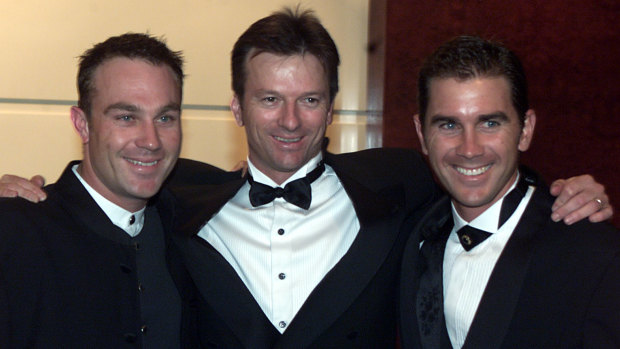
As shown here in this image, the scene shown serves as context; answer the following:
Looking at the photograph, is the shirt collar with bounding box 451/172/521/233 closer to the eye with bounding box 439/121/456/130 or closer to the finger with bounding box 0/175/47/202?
the eye with bounding box 439/121/456/130

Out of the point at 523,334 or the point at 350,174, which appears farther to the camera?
the point at 350,174

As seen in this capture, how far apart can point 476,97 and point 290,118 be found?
0.51 meters

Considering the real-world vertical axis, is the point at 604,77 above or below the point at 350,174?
above

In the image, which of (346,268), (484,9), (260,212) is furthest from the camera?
(484,9)

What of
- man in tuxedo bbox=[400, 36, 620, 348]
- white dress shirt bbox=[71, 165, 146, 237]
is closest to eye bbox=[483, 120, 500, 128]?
man in tuxedo bbox=[400, 36, 620, 348]

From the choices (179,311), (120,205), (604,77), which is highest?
(604,77)

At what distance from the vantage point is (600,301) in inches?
62.8

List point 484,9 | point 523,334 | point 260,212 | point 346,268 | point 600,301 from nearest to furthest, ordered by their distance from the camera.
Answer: point 600,301, point 523,334, point 346,268, point 260,212, point 484,9

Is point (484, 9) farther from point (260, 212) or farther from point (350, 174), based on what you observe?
point (260, 212)

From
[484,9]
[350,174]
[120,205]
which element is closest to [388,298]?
[350,174]

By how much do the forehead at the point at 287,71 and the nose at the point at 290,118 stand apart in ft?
0.18

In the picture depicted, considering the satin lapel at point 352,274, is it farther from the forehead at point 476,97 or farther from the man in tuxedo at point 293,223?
the forehead at point 476,97

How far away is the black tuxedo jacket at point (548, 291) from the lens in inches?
63.1

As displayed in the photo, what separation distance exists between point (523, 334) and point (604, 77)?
177 cm
